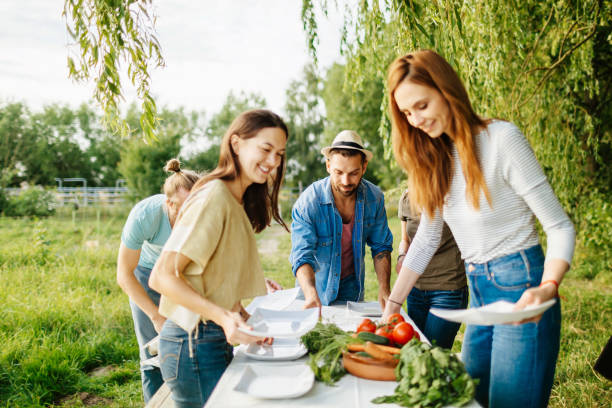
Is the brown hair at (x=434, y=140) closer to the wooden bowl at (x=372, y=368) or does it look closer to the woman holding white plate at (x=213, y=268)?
the woman holding white plate at (x=213, y=268)

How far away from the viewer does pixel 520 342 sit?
1.67 meters

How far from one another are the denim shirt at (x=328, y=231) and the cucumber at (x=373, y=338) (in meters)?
1.22

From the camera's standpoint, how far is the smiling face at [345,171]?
3061mm

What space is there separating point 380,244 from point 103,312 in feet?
11.8

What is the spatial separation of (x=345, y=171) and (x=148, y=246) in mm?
1368

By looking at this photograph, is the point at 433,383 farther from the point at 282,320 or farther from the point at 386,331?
the point at 282,320

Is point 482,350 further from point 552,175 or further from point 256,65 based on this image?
point 256,65

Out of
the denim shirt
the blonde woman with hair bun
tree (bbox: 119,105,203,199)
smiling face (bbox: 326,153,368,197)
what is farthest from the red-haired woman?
tree (bbox: 119,105,203,199)

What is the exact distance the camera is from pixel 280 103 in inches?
1384

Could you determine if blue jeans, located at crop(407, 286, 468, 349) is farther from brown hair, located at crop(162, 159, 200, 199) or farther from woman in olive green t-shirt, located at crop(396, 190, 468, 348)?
brown hair, located at crop(162, 159, 200, 199)

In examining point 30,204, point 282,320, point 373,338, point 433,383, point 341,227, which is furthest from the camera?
point 30,204

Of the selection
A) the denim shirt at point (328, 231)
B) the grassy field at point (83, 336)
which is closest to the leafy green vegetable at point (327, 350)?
the denim shirt at point (328, 231)

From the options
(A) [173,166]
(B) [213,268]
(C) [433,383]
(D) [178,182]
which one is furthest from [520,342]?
(A) [173,166]

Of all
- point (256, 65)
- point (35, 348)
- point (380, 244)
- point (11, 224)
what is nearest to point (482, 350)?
point (380, 244)
